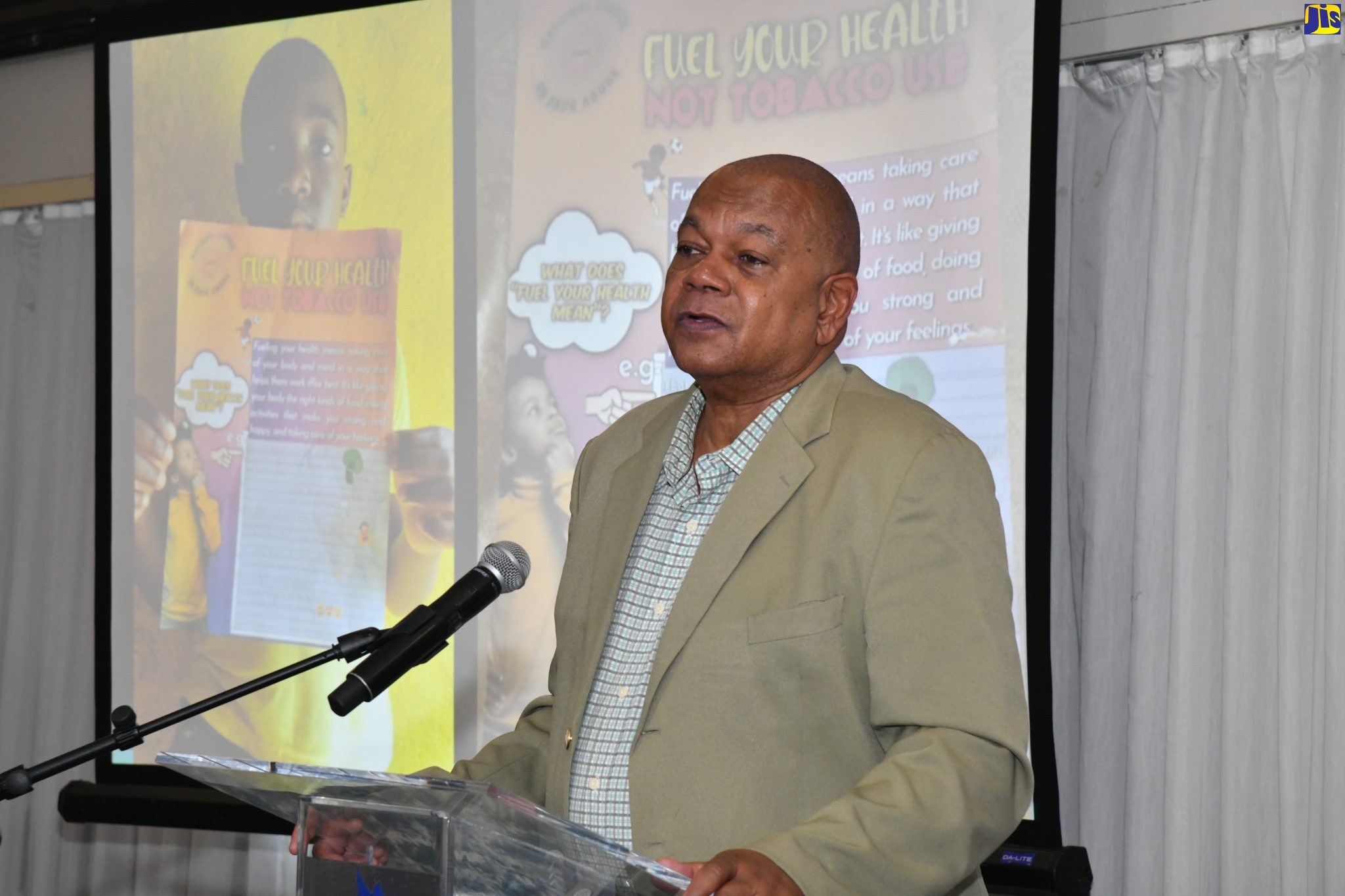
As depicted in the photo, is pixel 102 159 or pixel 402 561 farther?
pixel 102 159

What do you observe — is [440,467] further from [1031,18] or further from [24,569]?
[24,569]

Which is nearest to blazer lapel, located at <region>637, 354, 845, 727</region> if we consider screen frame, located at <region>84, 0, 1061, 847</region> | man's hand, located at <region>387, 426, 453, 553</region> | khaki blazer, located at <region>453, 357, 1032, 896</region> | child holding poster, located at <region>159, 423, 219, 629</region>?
khaki blazer, located at <region>453, 357, 1032, 896</region>

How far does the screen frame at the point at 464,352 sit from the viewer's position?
114 inches

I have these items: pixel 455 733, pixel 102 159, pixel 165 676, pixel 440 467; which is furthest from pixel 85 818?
pixel 102 159

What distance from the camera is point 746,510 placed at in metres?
1.69

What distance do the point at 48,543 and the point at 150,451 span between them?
3.81 ft

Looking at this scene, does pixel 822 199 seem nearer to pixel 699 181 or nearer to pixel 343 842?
pixel 343 842

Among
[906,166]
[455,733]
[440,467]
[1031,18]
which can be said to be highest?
[1031,18]

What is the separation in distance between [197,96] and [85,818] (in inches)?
86.9

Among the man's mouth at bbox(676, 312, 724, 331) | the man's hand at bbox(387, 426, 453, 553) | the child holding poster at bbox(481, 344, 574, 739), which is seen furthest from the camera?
the man's hand at bbox(387, 426, 453, 553)

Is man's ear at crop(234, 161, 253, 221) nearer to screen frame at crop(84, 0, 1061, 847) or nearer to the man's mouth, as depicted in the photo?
screen frame at crop(84, 0, 1061, 847)

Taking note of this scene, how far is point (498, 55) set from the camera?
3.59 metres

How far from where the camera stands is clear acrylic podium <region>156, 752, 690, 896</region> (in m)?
1.16

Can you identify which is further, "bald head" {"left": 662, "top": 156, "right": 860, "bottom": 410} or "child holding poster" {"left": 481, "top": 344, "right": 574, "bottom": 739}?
"child holding poster" {"left": 481, "top": 344, "right": 574, "bottom": 739}
